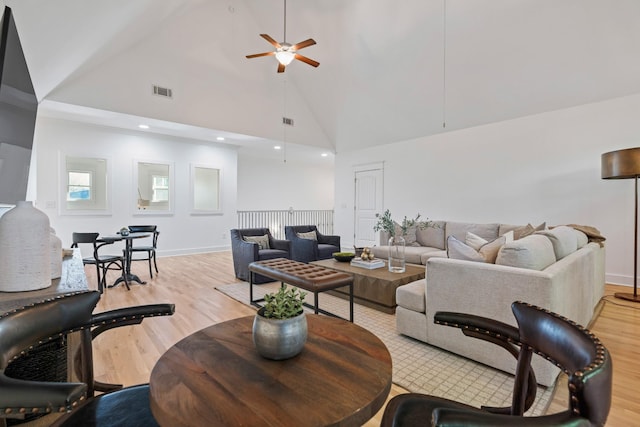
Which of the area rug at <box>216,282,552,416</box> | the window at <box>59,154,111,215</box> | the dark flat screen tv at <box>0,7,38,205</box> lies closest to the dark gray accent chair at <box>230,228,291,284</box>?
the area rug at <box>216,282,552,416</box>

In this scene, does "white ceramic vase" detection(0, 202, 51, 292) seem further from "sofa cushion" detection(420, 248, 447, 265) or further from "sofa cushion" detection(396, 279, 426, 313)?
"sofa cushion" detection(420, 248, 447, 265)

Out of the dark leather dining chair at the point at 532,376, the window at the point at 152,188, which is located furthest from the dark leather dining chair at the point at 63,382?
the window at the point at 152,188

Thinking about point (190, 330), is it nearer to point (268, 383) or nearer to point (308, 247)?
point (268, 383)

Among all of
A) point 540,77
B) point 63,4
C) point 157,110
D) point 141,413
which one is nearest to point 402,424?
point 141,413

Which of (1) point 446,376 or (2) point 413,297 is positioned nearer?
(1) point 446,376

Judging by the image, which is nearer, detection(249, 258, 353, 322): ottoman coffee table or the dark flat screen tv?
the dark flat screen tv

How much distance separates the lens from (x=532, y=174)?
5.13m

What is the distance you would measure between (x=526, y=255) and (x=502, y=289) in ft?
0.96

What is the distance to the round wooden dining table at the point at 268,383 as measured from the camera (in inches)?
32.3

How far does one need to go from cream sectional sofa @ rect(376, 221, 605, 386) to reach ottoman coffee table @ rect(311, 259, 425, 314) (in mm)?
572

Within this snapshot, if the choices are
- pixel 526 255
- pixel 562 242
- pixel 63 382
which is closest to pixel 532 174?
pixel 562 242

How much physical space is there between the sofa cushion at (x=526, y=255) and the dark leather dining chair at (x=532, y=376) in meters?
1.17

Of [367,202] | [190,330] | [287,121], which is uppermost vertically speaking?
[287,121]

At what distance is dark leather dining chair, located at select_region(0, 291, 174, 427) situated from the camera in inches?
25.6
